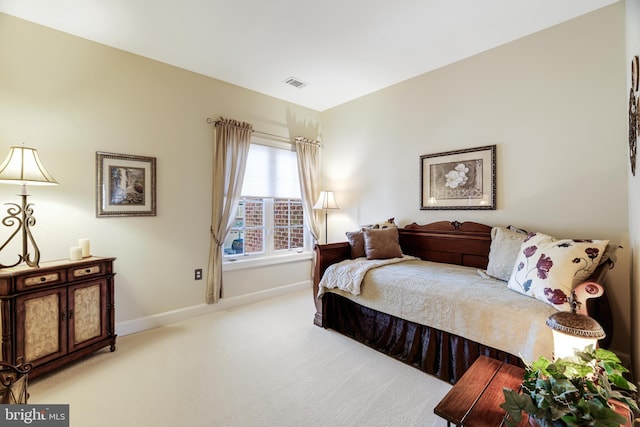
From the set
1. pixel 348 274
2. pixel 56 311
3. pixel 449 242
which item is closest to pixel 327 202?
pixel 348 274

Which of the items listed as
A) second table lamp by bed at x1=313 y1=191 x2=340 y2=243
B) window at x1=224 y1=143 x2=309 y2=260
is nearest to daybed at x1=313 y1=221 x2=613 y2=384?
second table lamp by bed at x1=313 y1=191 x2=340 y2=243

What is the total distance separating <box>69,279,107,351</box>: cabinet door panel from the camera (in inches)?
86.6

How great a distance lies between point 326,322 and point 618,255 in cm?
250

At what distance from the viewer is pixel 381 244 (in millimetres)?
3098

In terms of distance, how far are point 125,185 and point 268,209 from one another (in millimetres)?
1705

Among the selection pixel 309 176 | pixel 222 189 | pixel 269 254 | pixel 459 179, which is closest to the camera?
pixel 459 179

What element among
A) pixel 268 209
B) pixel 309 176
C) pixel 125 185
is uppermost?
pixel 309 176

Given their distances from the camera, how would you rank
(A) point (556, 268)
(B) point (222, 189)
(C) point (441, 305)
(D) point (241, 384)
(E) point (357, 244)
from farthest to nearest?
(B) point (222, 189) < (E) point (357, 244) < (C) point (441, 305) < (D) point (241, 384) < (A) point (556, 268)

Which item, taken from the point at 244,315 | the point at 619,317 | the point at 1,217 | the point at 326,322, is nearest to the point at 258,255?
the point at 244,315

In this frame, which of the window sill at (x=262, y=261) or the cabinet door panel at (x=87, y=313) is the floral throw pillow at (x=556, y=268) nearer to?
the window sill at (x=262, y=261)

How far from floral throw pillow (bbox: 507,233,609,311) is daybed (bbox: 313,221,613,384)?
32mm

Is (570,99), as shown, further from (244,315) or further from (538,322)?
(244,315)

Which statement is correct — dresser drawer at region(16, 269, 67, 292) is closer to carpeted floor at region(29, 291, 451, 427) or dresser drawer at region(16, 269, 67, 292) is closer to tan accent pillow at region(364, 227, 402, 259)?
carpeted floor at region(29, 291, 451, 427)

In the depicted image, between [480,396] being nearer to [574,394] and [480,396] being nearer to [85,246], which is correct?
[574,394]
